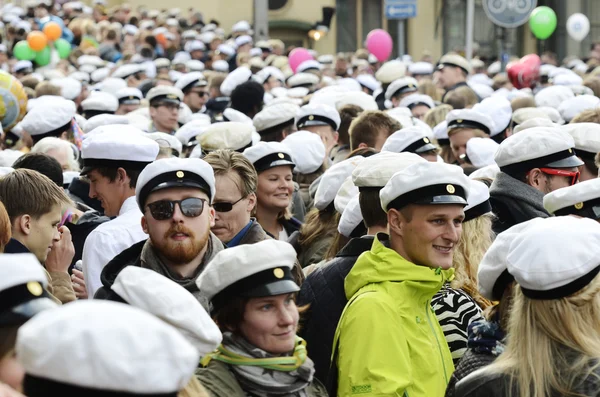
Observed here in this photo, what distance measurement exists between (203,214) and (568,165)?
252 centimetres

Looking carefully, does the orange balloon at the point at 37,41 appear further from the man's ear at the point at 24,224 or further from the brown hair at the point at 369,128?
the man's ear at the point at 24,224

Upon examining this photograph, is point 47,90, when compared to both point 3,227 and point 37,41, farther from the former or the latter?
point 37,41

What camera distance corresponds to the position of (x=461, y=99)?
12.5 metres

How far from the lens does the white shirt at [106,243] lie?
587 centimetres

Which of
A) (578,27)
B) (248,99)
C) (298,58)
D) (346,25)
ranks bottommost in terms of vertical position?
(346,25)

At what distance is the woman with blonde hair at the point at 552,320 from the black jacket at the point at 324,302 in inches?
46.9

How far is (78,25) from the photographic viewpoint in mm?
24266

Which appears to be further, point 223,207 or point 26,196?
point 223,207

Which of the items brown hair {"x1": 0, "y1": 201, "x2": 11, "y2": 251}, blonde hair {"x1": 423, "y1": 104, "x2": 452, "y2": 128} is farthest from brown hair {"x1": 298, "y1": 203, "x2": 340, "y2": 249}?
blonde hair {"x1": 423, "y1": 104, "x2": 452, "y2": 128}

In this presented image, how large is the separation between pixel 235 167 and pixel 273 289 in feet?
7.54

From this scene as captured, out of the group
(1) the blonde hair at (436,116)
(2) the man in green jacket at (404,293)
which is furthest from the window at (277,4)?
(2) the man in green jacket at (404,293)

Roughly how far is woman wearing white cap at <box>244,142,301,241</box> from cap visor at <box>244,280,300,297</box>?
10.2 feet

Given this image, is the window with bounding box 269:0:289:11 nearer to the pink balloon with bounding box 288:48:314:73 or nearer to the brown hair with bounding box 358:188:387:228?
the pink balloon with bounding box 288:48:314:73

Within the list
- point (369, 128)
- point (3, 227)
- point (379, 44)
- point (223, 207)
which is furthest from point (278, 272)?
point (379, 44)
